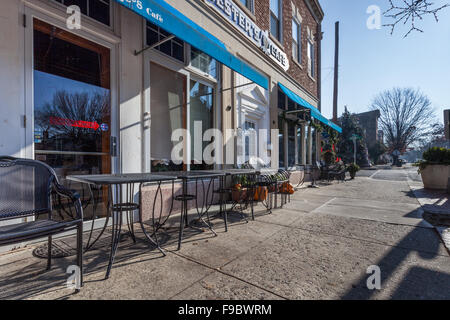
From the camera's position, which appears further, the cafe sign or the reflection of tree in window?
the cafe sign

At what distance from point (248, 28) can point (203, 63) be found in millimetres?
2323

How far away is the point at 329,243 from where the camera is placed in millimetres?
3035

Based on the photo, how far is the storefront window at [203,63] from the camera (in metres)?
5.43

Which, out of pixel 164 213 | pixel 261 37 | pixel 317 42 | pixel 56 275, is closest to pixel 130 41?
pixel 164 213

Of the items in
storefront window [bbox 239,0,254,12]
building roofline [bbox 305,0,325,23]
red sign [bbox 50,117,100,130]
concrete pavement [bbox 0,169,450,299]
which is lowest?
concrete pavement [bbox 0,169,450,299]

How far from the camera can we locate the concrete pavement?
1.91 m

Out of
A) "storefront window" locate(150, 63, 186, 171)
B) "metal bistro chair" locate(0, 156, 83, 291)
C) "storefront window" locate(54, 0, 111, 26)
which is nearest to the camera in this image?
"metal bistro chair" locate(0, 156, 83, 291)

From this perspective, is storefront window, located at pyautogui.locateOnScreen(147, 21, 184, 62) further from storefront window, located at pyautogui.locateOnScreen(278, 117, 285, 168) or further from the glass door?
storefront window, located at pyautogui.locateOnScreen(278, 117, 285, 168)

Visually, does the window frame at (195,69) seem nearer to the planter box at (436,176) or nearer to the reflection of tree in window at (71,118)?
the reflection of tree in window at (71,118)

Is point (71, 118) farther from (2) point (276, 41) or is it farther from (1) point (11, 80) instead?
(2) point (276, 41)

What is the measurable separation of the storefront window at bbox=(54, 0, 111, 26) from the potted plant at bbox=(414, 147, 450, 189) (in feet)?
35.0

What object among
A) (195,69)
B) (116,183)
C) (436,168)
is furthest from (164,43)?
(436,168)

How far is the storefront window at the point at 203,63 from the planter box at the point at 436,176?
8387mm

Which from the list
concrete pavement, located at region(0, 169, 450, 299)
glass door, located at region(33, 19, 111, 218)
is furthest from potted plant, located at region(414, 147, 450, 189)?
glass door, located at region(33, 19, 111, 218)
